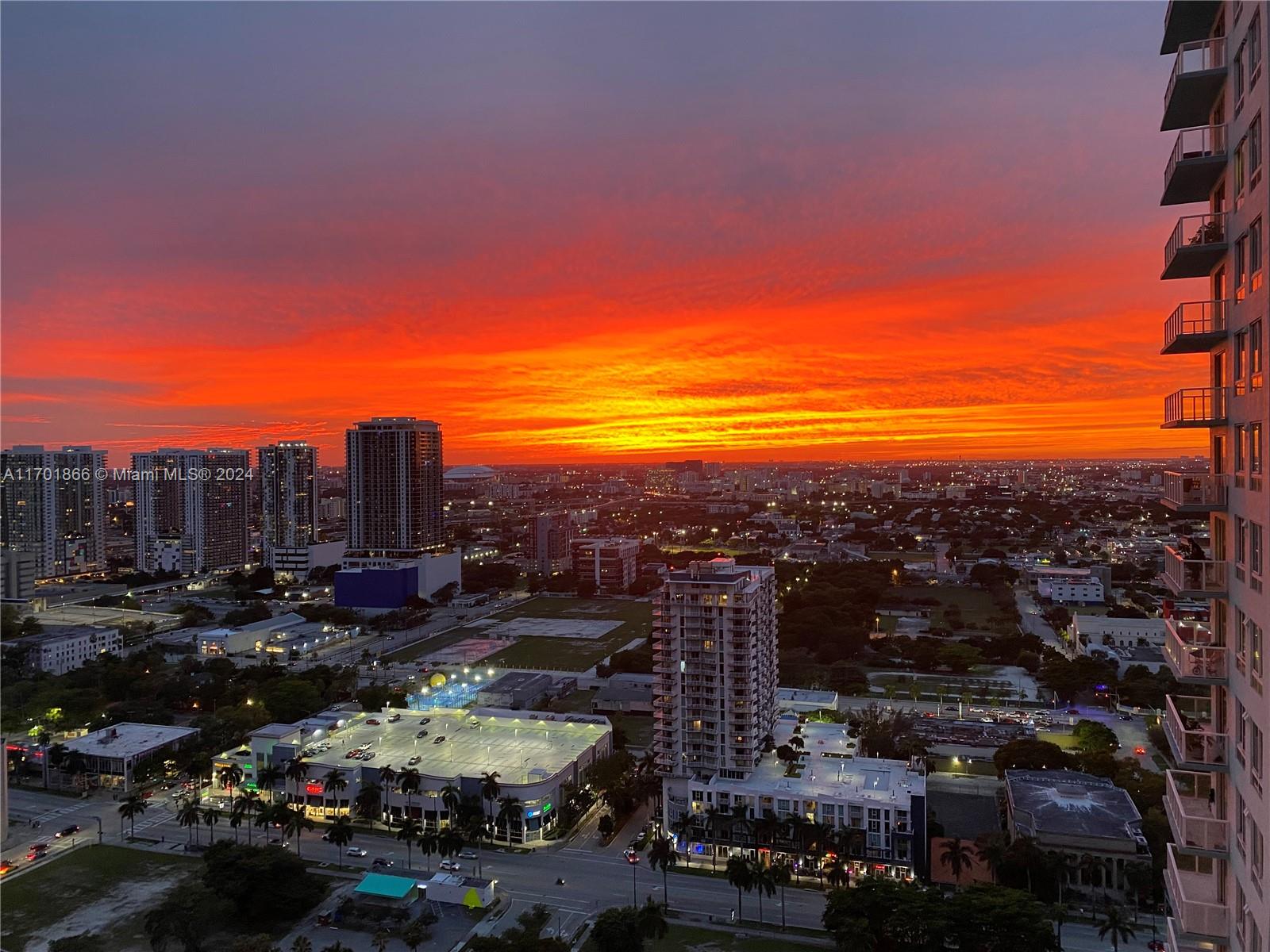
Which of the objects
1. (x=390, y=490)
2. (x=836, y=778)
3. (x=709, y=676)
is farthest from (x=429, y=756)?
(x=390, y=490)

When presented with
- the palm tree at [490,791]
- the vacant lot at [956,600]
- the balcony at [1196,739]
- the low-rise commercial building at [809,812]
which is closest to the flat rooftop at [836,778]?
the low-rise commercial building at [809,812]

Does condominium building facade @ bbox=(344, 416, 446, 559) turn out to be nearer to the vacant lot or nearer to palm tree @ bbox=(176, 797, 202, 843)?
the vacant lot

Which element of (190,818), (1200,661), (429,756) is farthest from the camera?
(429,756)

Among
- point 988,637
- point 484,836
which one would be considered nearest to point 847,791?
point 484,836

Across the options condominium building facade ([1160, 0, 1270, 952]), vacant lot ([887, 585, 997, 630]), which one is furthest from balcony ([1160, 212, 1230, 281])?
vacant lot ([887, 585, 997, 630])

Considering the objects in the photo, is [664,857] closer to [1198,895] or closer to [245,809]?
[245,809]

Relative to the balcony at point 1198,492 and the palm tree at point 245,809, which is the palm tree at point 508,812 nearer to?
the palm tree at point 245,809
